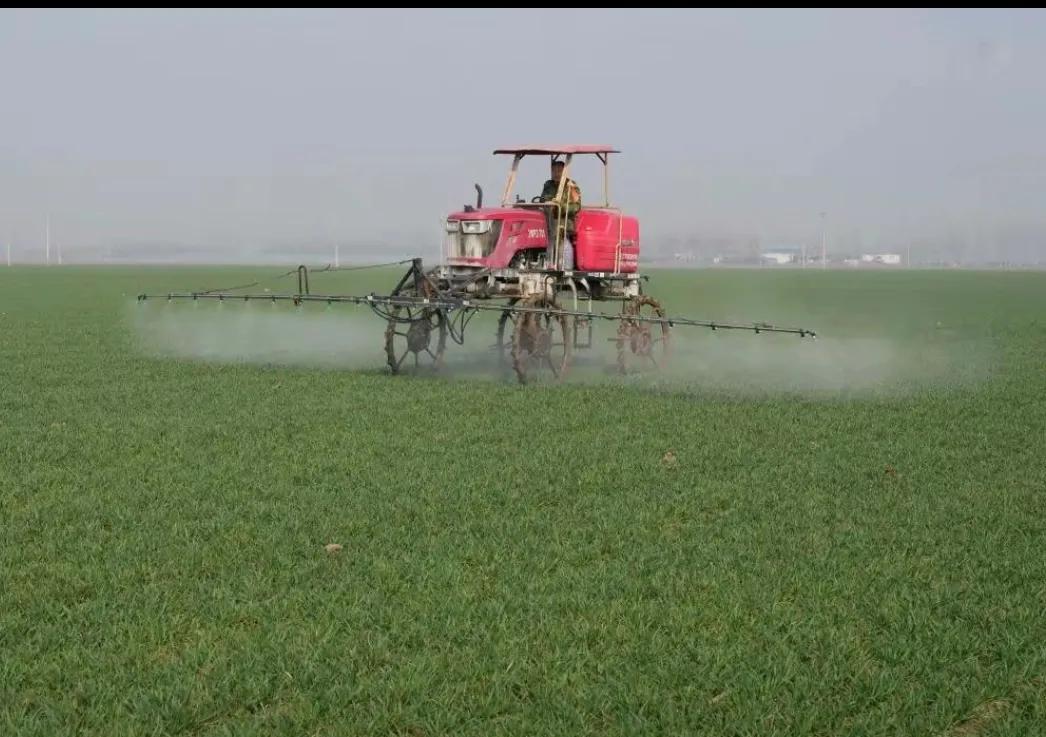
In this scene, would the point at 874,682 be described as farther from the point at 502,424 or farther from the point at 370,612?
the point at 502,424

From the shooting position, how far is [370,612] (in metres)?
6.59

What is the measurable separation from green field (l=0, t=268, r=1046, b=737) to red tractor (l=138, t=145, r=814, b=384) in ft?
5.87

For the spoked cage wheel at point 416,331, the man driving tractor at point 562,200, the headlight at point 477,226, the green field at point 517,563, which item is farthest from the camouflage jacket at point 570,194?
the green field at point 517,563

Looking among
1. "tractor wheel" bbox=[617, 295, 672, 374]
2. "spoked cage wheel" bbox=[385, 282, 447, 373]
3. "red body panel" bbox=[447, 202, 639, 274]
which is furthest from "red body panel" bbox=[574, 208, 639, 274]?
"spoked cage wheel" bbox=[385, 282, 447, 373]

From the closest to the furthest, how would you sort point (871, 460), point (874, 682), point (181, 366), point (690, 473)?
point (874, 682), point (690, 473), point (871, 460), point (181, 366)

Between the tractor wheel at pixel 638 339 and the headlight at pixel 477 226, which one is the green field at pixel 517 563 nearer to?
the headlight at pixel 477 226

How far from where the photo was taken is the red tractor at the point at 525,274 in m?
16.9

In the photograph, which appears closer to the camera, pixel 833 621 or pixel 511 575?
pixel 833 621

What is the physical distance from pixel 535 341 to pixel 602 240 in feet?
6.98

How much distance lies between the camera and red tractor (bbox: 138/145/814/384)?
55.5ft

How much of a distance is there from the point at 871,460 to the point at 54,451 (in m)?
7.66

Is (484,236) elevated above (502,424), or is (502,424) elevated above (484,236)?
(484,236)

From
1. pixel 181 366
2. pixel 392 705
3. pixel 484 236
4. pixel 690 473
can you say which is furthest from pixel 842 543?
pixel 181 366

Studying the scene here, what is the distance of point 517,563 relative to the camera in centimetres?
757
